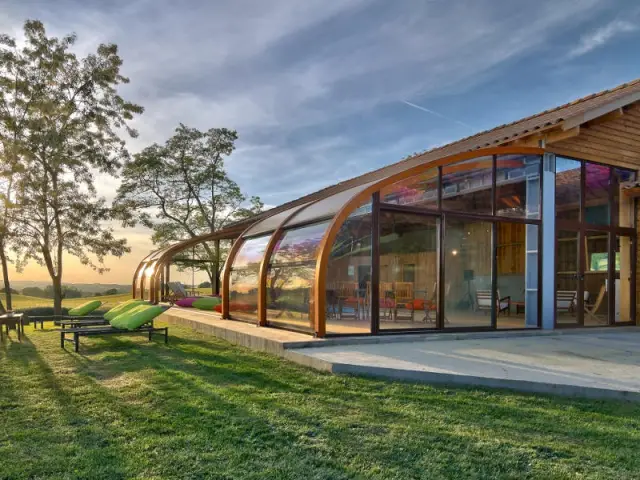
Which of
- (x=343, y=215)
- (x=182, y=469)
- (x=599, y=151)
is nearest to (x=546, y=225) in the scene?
(x=599, y=151)

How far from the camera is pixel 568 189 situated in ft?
35.6

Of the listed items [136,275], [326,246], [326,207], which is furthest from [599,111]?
[136,275]

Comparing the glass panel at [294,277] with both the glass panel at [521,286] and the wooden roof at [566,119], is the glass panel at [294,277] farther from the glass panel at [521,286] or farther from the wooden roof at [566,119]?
the wooden roof at [566,119]

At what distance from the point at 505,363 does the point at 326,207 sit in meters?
3.98

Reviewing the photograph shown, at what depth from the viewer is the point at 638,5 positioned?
1148cm

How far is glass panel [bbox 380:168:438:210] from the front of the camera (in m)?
8.56

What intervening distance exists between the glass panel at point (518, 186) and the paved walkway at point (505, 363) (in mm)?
2910

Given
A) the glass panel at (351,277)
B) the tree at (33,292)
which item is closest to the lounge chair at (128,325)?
the glass panel at (351,277)

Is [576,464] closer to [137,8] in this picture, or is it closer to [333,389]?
[333,389]

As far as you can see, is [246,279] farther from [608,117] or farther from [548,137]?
[608,117]

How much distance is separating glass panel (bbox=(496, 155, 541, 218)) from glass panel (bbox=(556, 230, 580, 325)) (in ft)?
3.24

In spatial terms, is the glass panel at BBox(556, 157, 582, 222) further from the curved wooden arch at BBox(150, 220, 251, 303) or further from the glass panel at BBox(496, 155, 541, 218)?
the curved wooden arch at BBox(150, 220, 251, 303)

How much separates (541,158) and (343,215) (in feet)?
17.5

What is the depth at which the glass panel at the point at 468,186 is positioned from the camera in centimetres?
915
